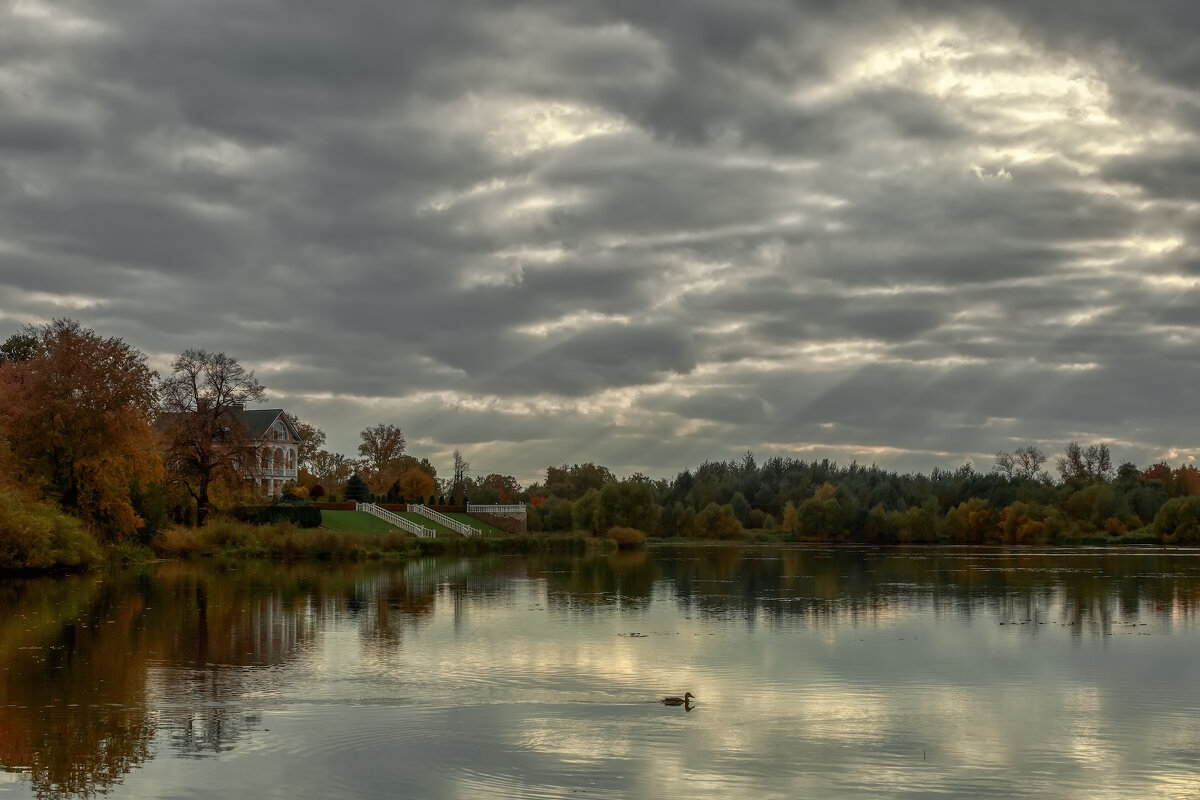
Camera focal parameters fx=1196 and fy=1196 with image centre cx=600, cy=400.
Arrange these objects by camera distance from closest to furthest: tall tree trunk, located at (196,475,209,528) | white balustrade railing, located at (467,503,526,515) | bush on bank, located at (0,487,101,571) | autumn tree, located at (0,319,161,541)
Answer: bush on bank, located at (0,487,101,571)
autumn tree, located at (0,319,161,541)
tall tree trunk, located at (196,475,209,528)
white balustrade railing, located at (467,503,526,515)

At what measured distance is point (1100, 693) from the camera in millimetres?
20359

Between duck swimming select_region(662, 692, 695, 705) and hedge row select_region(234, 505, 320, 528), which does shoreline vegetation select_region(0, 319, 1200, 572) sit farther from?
duck swimming select_region(662, 692, 695, 705)

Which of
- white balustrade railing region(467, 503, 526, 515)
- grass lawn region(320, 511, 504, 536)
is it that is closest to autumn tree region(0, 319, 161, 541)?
grass lawn region(320, 511, 504, 536)

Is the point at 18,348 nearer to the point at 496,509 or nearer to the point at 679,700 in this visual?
the point at 496,509

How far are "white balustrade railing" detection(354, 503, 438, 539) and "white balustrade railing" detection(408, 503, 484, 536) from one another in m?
2.78

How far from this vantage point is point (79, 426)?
54000mm

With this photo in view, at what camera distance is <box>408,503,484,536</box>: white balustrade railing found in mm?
87250

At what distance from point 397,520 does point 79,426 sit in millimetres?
33370

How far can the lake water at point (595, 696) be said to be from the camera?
1441 centimetres

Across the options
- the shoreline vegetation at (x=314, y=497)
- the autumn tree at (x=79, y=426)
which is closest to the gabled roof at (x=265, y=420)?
the shoreline vegetation at (x=314, y=497)

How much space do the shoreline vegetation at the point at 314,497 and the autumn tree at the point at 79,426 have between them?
0.07 metres

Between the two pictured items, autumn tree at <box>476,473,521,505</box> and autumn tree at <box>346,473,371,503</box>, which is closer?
autumn tree at <box>346,473,371,503</box>

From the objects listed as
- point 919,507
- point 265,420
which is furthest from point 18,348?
point 919,507

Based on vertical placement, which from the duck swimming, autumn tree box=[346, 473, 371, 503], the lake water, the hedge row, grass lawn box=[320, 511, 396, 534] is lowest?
the lake water
